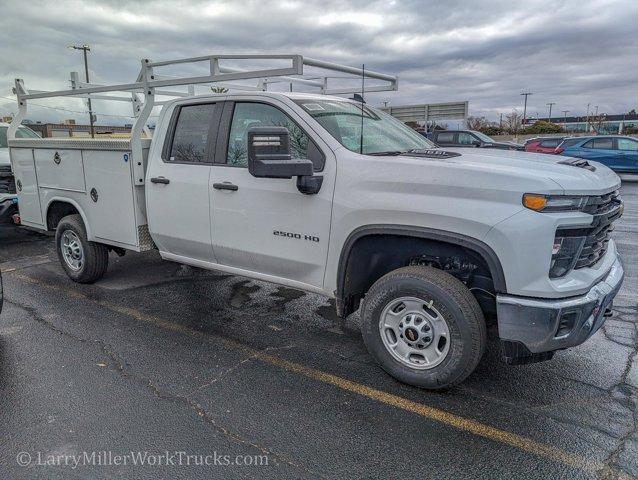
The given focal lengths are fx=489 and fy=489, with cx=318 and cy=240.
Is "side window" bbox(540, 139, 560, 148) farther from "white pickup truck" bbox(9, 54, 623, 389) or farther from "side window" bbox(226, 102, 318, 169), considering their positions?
"side window" bbox(226, 102, 318, 169)

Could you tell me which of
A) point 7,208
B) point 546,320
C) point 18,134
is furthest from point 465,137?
point 546,320

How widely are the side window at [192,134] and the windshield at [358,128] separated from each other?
97cm

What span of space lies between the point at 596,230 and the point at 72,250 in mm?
5476

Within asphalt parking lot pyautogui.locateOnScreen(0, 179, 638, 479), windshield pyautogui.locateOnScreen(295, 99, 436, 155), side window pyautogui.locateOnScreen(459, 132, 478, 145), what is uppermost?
windshield pyautogui.locateOnScreen(295, 99, 436, 155)

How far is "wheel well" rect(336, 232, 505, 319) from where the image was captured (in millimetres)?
3246

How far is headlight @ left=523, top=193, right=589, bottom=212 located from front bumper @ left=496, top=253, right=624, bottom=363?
0.54 metres

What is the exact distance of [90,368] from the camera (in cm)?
379

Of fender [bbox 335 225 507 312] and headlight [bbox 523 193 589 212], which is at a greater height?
headlight [bbox 523 193 589 212]

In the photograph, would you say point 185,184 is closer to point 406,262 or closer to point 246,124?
point 246,124

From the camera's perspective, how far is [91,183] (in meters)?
5.34

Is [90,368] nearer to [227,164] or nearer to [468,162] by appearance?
[227,164]

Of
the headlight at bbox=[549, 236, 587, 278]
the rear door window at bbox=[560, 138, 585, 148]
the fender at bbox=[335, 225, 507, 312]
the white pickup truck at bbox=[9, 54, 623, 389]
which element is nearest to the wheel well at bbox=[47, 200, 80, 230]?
the white pickup truck at bbox=[9, 54, 623, 389]

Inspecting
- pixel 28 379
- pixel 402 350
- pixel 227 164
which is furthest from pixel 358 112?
pixel 28 379

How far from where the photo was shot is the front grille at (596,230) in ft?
9.75
